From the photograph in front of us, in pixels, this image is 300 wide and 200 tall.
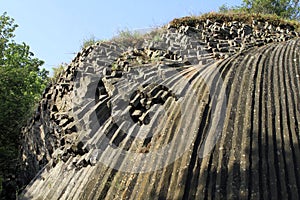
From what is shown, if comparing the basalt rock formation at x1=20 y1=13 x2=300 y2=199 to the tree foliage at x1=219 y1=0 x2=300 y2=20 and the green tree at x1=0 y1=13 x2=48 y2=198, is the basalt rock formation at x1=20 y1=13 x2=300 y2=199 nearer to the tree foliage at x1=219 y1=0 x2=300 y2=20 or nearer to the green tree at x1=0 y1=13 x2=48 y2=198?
the green tree at x1=0 y1=13 x2=48 y2=198

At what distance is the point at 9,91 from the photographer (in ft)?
41.4

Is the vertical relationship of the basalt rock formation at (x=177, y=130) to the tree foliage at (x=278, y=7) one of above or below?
below

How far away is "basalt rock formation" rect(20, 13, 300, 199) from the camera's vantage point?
441 cm

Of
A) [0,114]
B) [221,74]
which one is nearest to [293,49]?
[221,74]

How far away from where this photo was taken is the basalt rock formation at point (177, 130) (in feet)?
14.5

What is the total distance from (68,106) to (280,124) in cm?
501

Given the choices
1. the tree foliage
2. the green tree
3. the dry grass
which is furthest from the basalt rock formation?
the tree foliage

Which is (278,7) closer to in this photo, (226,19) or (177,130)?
(226,19)

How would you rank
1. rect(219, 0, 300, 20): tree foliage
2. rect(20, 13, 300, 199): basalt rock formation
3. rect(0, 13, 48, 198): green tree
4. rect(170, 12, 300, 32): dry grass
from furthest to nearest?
rect(219, 0, 300, 20): tree foliage < rect(170, 12, 300, 32): dry grass < rect(0, 13, 48, 198): green tree < rect(20, 13, 300, 199): basalt rock formation

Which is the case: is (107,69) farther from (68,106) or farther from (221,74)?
(221,74)

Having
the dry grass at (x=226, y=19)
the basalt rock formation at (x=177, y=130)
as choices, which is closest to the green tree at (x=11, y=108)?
the basalt rock formation at (x=177, y=130)

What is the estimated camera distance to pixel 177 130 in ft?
17.2

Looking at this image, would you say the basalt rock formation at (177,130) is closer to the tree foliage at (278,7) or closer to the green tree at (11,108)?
the green tree at (11,108)

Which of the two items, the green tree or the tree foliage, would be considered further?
the tree foliage
